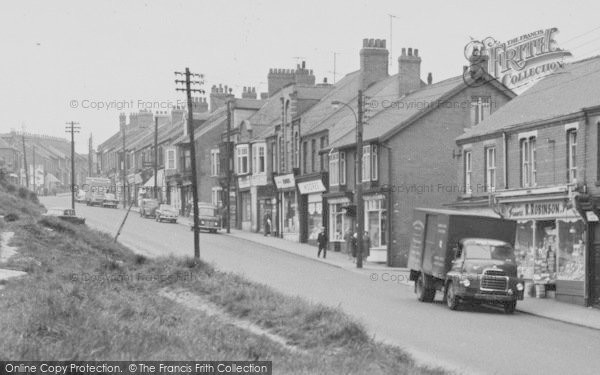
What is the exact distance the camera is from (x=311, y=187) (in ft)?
198

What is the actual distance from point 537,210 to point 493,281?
285 inches

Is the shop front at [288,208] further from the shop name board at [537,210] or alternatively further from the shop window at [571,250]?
the shop window at [571,250]

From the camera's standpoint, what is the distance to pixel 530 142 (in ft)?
118

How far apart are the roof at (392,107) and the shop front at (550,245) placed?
45.8 feet

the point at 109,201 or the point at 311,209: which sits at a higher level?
the point at 311,209

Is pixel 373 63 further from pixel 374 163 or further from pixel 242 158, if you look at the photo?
pixel 242 158

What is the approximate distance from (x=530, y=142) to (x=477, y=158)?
4733mm

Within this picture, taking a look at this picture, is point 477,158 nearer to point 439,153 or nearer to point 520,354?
point 439,153

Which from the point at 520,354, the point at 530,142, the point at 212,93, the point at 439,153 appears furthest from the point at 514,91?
the point at 212,93

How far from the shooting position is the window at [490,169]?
129 feet

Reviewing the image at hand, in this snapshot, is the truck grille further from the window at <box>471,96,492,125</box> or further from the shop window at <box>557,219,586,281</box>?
the window at <box>471,96,492,125</box>

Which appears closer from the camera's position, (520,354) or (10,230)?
(520,354)

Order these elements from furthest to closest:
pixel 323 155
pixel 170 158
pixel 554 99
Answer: pixel 170 158, pixel 323 155, pixel 554 99

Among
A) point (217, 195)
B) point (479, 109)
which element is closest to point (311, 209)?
point (479, 109)
